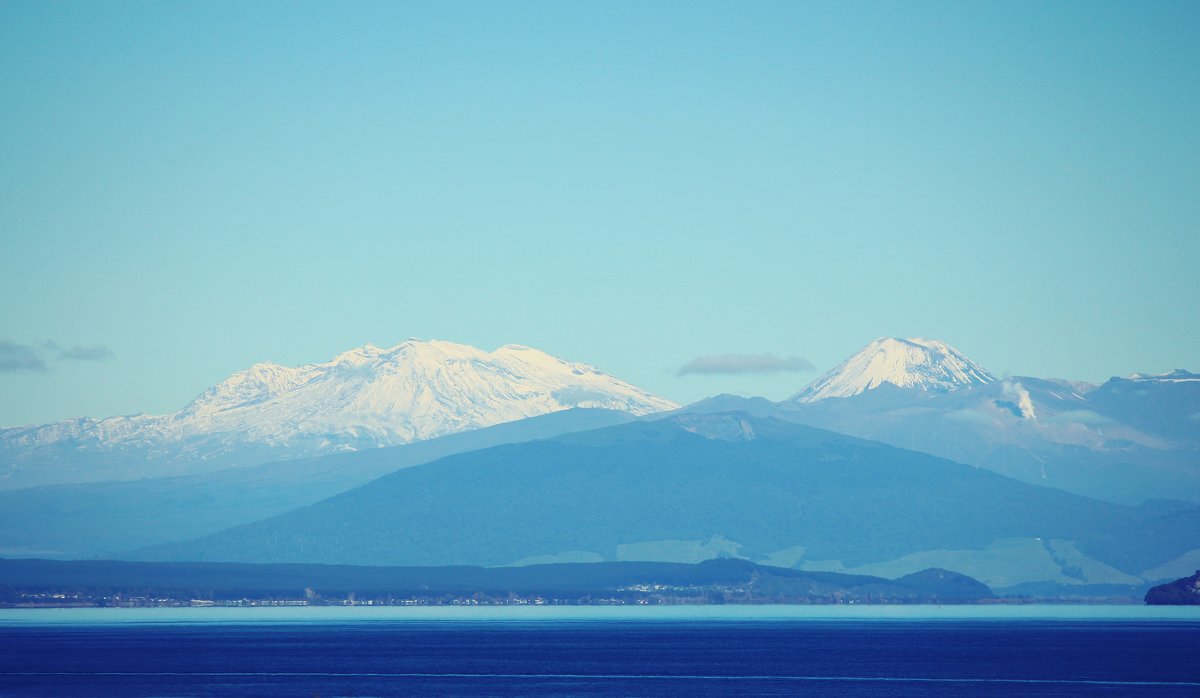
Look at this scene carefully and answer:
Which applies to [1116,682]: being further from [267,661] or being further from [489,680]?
[267,661]

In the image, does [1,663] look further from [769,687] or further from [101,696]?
[769,687]

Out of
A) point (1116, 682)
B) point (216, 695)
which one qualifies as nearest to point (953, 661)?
point (1116, 682)

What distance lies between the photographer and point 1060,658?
7313 inches

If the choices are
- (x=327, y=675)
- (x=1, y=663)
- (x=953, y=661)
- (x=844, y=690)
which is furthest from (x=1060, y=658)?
(x=1, y=663)

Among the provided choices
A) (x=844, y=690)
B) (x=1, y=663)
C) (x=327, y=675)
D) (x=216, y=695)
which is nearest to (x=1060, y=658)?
(x=844, y=690)

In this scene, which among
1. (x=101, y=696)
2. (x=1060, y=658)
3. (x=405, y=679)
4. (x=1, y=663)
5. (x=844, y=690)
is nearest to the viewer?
(x=101, y=696)

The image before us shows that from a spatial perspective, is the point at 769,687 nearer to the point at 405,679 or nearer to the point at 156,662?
the point at 405,679

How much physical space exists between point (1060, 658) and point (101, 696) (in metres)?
107

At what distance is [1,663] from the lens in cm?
17238

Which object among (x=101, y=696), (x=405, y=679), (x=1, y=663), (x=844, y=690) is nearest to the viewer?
(x=101, y=696)

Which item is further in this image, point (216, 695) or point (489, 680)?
point (489, 680)

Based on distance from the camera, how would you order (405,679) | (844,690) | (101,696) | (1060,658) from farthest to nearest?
(1060,658) < (405,679) < (844,690) < (101,696)

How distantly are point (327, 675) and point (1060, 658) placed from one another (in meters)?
82.3

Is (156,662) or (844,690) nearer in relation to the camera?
(844,690)
